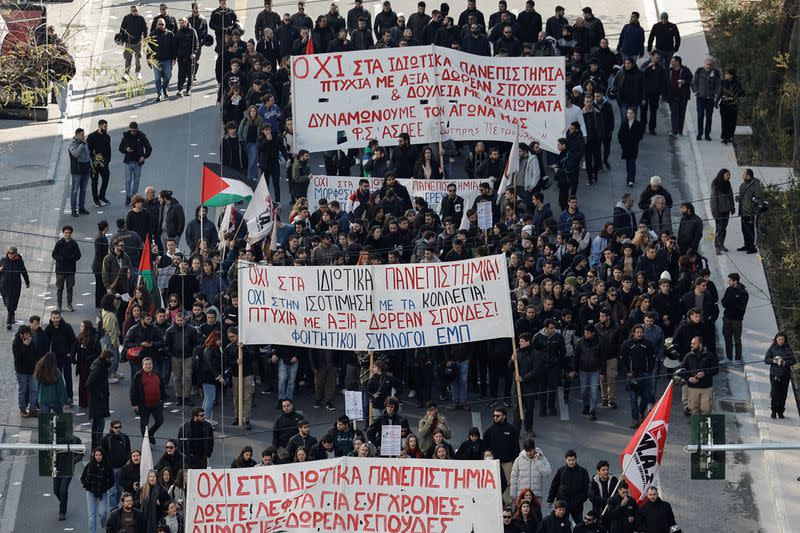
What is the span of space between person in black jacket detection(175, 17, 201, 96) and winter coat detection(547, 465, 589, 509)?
15607 mm

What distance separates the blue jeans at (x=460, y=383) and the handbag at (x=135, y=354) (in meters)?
4.29

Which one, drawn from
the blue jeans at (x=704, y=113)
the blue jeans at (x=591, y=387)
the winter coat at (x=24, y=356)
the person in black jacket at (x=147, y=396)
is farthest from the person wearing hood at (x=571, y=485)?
the blue jeans at (x=704, y=113)

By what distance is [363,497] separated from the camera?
77.9 ft

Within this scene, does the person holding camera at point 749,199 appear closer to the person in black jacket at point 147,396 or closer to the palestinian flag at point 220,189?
the palestinian flag at point 220,189

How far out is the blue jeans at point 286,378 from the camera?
29.1 metres

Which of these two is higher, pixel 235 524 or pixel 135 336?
pixel 135 336

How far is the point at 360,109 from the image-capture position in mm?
34219

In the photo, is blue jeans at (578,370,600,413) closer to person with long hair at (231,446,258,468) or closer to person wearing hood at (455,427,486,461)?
person wearing hood at (455,427,486,461)

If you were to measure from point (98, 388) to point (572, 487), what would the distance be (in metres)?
6.58

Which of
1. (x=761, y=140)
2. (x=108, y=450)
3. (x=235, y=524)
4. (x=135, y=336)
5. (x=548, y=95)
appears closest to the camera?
(x=235, y=524)

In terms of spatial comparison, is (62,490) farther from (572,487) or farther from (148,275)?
(572,487)

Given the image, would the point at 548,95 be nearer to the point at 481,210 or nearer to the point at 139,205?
the point at 481,210

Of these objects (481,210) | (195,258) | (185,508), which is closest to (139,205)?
(195,258)

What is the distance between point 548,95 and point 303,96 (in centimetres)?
395
